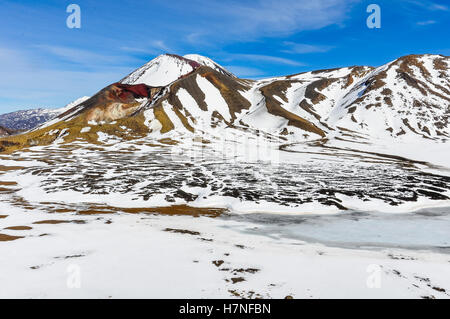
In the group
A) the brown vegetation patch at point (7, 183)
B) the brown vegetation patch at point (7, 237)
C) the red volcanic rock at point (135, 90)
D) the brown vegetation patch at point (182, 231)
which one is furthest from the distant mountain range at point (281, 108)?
the brown vegetation patch at point (182, 231)

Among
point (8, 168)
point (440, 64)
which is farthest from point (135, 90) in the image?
point (440, 64)

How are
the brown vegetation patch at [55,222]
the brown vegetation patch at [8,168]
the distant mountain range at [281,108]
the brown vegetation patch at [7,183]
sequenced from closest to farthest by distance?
the brown vegetation patch at [55,222], the brown vegetation patch at [7,183], the brown vegetation patch at [8,168], the distant mountain range at [281,108]

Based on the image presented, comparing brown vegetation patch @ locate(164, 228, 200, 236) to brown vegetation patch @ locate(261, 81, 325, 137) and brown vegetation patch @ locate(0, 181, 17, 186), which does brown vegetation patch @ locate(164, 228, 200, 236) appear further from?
brown vegetation patch @ locate(261, 81, 325, 137)

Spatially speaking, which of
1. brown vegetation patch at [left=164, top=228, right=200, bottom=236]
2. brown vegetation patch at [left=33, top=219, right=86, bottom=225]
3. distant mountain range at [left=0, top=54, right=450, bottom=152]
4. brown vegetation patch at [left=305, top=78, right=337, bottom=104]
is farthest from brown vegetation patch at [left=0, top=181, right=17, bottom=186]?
brown vegetation patch at [left=305, top=78, right=337, bottom=104]

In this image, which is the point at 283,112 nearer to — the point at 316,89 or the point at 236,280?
the point at 316,89

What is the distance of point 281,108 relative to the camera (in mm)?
146375

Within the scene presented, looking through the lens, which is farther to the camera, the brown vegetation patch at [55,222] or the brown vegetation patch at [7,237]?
the brown vegetation patch at [55,222]

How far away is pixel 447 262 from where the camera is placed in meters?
14.3

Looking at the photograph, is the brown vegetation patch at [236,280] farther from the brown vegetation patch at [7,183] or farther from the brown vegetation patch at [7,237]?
the brown vegetation patch at [7,183]

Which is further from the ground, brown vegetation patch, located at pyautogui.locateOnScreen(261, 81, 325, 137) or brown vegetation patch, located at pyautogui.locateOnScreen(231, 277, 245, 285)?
brown vegetation patch, located at pyautogui.locateOnScreen(261, 81, 325, 137)

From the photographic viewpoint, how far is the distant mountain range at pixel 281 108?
Answer: 115 m

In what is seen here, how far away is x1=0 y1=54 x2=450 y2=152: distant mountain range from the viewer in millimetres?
114688
